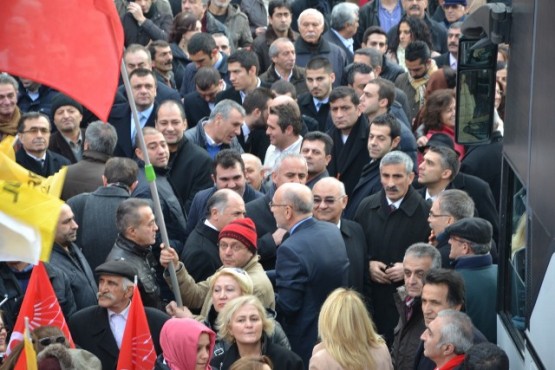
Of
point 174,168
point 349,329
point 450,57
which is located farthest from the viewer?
point 450,57

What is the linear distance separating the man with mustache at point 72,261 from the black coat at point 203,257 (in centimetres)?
73

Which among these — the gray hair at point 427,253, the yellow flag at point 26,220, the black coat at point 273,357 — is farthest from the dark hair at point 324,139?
the yellow flag at point 26,220

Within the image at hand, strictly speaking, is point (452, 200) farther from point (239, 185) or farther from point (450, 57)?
point (450, 57)

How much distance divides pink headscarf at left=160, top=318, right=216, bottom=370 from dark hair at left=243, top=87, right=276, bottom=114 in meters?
5.65

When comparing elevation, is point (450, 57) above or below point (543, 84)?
below

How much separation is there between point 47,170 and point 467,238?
4.80 meters

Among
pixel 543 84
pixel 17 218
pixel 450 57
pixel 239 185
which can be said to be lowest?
pixel 450 57

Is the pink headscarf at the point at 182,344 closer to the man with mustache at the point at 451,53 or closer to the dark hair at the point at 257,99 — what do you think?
the dark hair at the point at 257,99

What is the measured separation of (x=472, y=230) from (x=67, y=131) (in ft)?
17.6

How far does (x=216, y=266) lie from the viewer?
1066 cm

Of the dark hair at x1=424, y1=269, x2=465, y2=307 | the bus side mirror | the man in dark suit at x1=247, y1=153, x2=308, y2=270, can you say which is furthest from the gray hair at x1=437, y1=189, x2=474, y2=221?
the dark hair at x1=424, y1=269, x2=465, y2=307

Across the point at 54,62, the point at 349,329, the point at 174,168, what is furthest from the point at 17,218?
the point at 174,168

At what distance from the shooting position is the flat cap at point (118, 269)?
9.59m

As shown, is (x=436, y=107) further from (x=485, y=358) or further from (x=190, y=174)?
(x=485, y=358)
